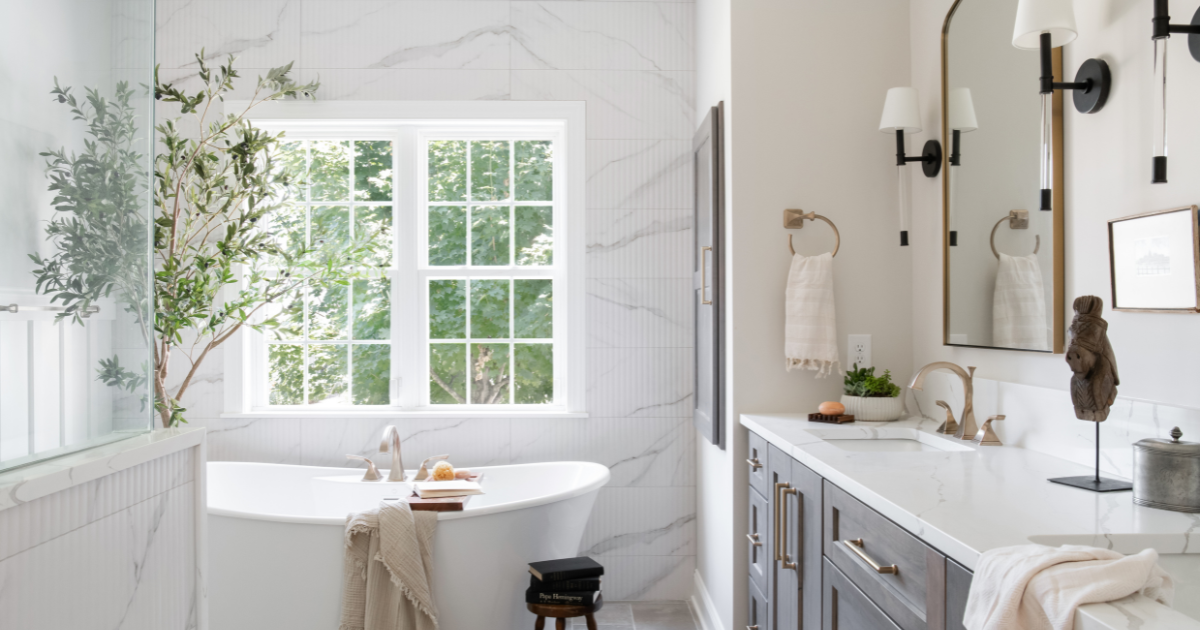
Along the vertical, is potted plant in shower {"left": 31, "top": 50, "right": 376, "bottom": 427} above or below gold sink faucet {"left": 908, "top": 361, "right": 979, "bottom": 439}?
above

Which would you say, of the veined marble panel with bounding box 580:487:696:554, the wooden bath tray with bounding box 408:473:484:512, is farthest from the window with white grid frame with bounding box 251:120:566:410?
the wooden bath tray with bounding box 408:473:484:512

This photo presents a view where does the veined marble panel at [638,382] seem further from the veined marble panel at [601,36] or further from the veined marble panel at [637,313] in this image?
the veined marble panel at [601,36]

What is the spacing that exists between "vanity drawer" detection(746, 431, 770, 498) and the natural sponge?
1346 mm

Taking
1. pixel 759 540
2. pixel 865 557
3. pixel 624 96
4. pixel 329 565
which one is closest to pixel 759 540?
pixel 759 540

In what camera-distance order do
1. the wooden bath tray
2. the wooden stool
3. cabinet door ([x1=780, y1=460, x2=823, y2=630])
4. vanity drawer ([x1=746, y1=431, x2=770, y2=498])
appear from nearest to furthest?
cabinet door ([x1=780, y1=460, x2=823, y2=630]) < vanity drawer ([x1=746, y1=431, x2=770, y2=498]) < the wooden stool < the wooden bath tray

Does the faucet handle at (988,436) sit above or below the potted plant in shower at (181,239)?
below

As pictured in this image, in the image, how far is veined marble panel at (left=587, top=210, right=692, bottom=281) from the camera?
11.5 feet

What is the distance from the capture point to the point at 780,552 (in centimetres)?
203

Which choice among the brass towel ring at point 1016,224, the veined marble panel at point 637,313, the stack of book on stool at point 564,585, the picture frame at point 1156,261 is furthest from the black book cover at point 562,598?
the picture frame at point 1156,261

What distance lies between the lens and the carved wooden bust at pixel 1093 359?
1.34 meters

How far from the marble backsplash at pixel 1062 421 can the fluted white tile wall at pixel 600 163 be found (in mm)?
1425

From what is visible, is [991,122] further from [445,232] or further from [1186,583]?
[445,232]

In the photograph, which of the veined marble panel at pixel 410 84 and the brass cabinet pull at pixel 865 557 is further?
the veined marble panel at pixel 410 84

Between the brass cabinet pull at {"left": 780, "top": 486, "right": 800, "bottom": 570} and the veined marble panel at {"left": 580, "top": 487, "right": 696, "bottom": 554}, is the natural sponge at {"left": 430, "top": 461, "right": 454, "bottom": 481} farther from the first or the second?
the brass cabinet pull at {"left": 780, "top": 486, "right": 800, "bottom": 570}
